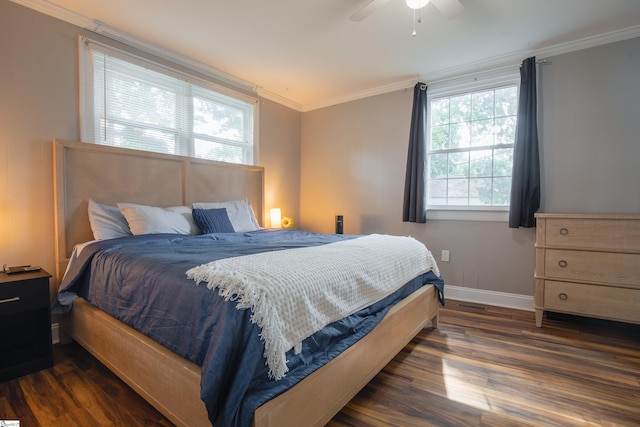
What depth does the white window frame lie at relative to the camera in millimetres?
3133

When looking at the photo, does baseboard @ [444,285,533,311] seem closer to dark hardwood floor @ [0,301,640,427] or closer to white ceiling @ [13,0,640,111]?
dark hardwood floor @ [0,301,640,427]

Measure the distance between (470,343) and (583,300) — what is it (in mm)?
1003

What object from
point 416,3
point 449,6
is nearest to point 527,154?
point 449,6

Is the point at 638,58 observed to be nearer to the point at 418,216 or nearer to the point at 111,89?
the point at 418,216

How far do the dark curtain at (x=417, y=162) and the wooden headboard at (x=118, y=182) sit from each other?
2.02 meters

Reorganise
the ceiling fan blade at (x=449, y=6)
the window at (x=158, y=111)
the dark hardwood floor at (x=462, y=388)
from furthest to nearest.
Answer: the window at (x=158, y=111)
the ceiling fan blade at (x=449, y=6)
the dark hardwood floor at (x=462, y=388)

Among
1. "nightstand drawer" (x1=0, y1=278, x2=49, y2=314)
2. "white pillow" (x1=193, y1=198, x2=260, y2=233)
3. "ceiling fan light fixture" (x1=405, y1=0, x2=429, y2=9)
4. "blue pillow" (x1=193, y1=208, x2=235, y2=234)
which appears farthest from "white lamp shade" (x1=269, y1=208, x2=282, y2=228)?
"ceiling fan light fixture" (x1=405, y1=0, x2=429, y2=9)

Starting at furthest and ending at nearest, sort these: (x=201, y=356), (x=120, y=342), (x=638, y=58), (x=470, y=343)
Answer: (x=638, y=58) → (x=470, y=343) → (x=120, y=342) → (x=201, y=356)

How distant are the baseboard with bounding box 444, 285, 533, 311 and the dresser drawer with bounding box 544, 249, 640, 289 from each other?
0.61m

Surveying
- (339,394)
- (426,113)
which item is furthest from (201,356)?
(426,113)

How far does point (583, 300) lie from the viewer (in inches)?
96.3

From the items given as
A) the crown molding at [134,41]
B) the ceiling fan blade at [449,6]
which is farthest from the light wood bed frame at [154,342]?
the ceiling fan blade at [449,6]

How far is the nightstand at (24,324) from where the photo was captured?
183 cm

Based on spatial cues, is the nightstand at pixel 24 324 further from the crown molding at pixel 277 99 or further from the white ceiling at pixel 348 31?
the crown molding at pixel 277 99
